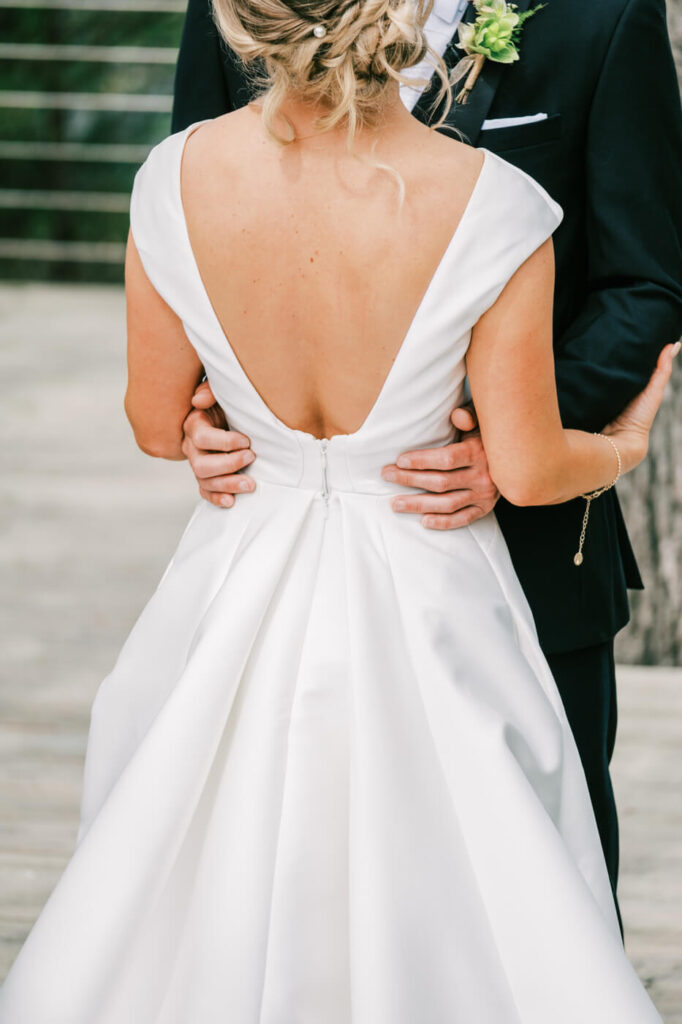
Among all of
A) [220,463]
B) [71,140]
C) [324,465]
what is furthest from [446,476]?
[71,140]

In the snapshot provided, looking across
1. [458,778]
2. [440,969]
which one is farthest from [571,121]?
[440,969]

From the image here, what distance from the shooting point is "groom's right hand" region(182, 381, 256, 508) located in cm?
166

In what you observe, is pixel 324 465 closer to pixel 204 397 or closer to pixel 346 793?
pixel 204 397

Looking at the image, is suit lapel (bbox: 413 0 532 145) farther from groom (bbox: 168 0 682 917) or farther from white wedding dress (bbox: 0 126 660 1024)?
white wedding dress (bbox: 0 126 660 1024)

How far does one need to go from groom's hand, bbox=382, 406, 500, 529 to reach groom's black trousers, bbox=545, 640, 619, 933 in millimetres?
412

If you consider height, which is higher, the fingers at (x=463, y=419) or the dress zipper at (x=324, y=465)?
the fingers at (x=463, y=419)

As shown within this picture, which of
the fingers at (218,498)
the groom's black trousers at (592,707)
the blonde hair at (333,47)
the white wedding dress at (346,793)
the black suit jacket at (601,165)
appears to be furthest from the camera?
the groom's black trousers at (592,707)

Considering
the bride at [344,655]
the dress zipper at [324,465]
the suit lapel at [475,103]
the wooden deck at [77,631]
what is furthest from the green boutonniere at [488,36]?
the wooden deck at [77,631]

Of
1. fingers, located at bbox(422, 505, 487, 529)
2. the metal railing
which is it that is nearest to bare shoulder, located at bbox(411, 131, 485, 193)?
fingers, located at bbox(422, 505, 487, 529)

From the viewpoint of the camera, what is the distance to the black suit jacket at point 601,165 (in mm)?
1791

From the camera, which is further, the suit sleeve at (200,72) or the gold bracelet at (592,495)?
the suit sleeve at (200,72)

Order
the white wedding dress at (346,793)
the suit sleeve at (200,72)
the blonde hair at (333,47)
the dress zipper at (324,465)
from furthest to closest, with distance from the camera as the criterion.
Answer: the suit sleeve at (200,72), the dress zipper at (324,465), the white wedding dress at (346,793), the blonde hair at (333,47)

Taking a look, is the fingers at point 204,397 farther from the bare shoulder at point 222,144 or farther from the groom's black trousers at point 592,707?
the groom's black trousers at point 592,707

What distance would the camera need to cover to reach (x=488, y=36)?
5.74 feet
